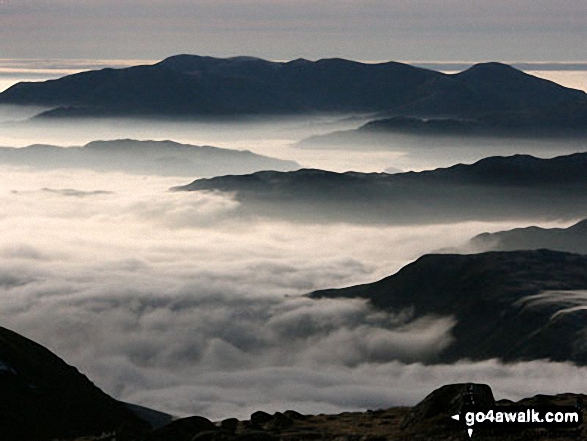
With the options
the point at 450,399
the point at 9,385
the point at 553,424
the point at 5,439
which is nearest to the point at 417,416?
the point at 450,399

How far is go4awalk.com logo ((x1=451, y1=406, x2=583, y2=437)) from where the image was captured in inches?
2336

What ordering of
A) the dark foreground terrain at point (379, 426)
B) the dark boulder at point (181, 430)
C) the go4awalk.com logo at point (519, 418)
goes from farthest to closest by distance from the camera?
the dark boulder at point (181, 430), the dark foreground terrain at point (379, 426), the go4awalk.com logo at point (519, 418)

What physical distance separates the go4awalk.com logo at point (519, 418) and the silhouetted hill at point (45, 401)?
85865 millimetres

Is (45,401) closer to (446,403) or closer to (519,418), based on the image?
(446,403)

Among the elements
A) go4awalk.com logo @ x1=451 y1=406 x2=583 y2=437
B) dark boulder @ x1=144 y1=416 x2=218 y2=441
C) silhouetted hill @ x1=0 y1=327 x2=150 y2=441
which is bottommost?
go4awalk.com logo @ x1=451 y1=406 x2=583 y2=437

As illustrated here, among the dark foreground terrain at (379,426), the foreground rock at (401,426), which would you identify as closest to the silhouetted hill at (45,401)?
the dark foreground terrain at (379,426)

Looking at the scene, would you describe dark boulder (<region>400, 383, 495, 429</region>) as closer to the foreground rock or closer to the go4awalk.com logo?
the foreground rock

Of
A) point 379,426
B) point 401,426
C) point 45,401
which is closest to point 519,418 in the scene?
point 401,426

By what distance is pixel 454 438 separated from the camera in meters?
62.7

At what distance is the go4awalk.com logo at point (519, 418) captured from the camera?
59.3 metres

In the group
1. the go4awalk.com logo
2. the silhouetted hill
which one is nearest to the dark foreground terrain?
the go4awalk.com logo

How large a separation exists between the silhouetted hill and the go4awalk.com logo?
85.9 meters

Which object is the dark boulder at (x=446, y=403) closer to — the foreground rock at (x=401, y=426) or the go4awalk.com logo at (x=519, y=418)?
the foreground rock at (x=401, y=426)

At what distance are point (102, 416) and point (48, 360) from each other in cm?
1942
